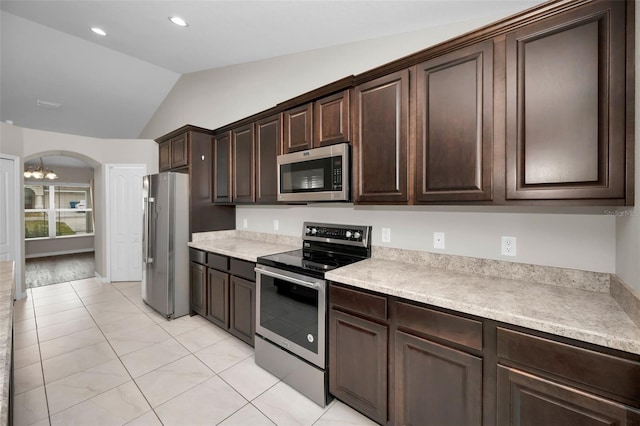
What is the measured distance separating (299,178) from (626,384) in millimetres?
2172

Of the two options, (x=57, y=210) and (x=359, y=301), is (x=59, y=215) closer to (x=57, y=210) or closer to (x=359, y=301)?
(x=57, y=210)

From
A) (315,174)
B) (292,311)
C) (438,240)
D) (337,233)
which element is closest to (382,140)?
(315,174)

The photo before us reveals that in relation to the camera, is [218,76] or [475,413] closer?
[475,413]

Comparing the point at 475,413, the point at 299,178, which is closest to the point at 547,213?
the point at 475,413

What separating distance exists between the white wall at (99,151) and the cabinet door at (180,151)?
66.4 inches

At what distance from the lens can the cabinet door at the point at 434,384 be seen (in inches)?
52.1

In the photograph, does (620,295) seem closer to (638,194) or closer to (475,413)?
(638,194)

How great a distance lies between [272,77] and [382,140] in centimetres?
203

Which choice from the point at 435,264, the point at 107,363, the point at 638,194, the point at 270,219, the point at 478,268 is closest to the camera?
the point at 638,194

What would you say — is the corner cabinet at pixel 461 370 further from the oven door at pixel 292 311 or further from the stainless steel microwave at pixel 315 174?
the stainless steel microwave at pixel 315 174

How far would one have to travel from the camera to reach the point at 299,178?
2.47 m

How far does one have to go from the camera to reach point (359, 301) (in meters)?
1.73

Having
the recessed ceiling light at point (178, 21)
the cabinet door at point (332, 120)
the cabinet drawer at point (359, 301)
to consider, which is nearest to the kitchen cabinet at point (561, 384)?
the cabinet drawer at point (359, 301)

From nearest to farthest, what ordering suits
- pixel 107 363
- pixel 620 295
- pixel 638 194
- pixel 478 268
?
pixel 638 194 → pixel 620 295 → pixel 478 268 → pixel 107 363
